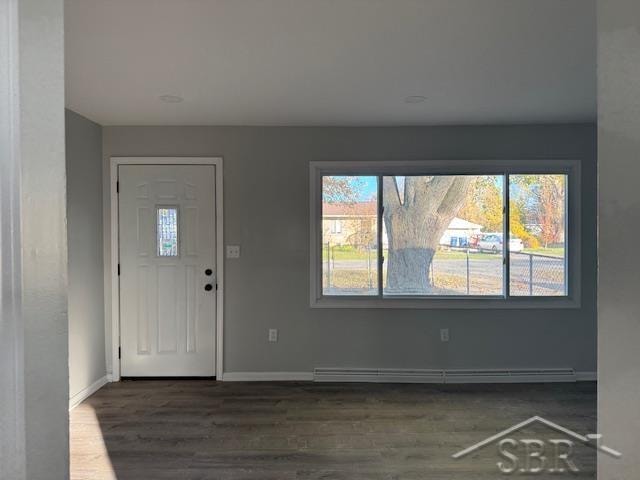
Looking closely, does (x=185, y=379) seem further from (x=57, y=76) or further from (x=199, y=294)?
(x=57, y=76)

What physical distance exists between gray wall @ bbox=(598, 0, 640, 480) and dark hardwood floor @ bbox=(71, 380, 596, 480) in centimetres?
195

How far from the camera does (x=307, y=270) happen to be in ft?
13.2

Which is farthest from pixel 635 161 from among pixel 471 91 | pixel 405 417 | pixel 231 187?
pixel 231 187

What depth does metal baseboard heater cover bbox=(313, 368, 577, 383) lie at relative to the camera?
395 cm

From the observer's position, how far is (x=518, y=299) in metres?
4.01

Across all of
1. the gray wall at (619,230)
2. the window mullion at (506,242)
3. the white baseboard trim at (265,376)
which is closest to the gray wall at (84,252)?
the white baseboard trim at (265,376)

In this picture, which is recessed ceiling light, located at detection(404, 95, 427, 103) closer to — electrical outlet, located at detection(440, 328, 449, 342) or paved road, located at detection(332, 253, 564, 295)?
paved road, located at detection(332, 253, 564, 295)

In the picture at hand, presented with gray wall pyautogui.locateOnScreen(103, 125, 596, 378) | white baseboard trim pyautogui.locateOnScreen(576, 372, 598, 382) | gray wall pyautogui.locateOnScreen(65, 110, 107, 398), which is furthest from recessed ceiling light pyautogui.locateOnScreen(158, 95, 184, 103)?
white baseboard trim pyautogui.locateOnScreen(576, 372, 598, 382)

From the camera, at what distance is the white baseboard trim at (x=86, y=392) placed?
342cm

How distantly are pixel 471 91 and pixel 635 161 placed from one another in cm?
245

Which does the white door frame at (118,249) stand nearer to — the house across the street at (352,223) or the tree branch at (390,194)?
the house across the street at (352,223)

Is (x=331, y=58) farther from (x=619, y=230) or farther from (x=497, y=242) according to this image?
(x=497, y=242)

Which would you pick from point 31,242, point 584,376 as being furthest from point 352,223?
point 31,242

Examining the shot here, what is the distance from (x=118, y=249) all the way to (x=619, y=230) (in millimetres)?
4067
